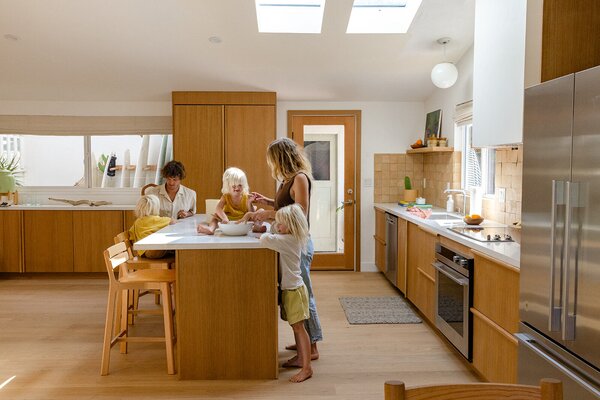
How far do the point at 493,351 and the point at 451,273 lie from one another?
2.24 feet

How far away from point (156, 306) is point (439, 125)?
3.50m

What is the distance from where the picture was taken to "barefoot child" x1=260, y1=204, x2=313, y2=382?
297 cm

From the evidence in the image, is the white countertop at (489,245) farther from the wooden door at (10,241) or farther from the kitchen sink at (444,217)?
the wooden door at (10,241)

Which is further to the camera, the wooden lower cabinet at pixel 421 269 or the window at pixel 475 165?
the window at pixel 475 165

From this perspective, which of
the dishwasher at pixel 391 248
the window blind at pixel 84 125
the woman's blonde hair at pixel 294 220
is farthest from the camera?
the window blind at pixel 84 125

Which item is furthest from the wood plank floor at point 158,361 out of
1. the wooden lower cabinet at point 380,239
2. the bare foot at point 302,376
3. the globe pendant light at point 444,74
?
the globe pendant light at point 444,74

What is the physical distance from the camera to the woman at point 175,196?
4.57 m

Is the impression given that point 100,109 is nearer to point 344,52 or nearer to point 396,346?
point 344,52

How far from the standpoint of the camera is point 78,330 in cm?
418

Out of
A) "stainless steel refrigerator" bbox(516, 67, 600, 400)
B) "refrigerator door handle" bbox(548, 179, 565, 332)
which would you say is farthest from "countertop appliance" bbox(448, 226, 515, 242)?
"refrigerator door handle" bbox(548, 179, 565, 332)

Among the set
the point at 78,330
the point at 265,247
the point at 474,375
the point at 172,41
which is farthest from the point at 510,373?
the point at 172,41

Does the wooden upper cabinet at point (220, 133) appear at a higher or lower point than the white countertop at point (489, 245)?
higher

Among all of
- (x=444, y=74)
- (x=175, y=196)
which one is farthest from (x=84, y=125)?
(x=444, y=74)

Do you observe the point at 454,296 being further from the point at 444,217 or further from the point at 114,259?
the point at 114,259
